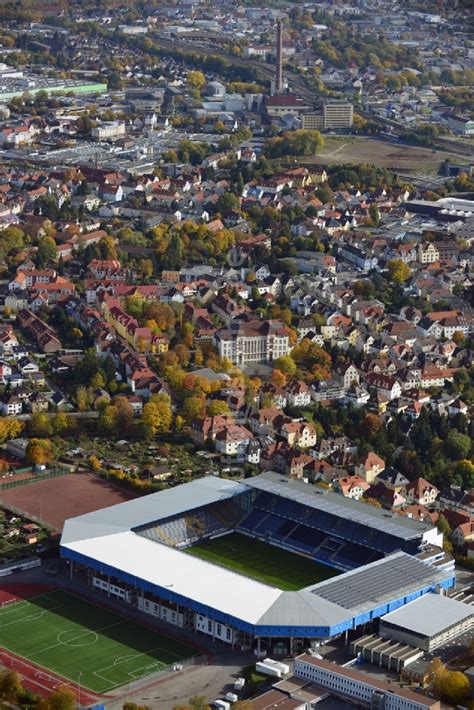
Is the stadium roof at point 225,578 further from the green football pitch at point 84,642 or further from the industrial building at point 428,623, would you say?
the green football pitch at point 84,642

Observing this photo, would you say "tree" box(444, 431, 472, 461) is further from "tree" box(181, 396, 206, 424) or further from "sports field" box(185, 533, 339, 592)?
"sports field" box(185, 533, 339, 592)

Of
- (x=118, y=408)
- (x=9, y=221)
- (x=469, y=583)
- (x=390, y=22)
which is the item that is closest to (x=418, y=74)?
(x=390, y=22)

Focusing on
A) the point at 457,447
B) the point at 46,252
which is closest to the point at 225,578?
the point at 457,447

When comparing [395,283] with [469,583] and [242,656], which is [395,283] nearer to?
[469,583]

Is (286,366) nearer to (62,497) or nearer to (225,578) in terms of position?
Answer: (62,497)

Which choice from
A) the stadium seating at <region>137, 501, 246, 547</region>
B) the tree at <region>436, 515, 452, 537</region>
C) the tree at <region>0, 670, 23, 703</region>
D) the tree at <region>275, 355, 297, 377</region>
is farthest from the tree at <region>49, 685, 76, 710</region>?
the tree at <region>275, 355, 297, 377</region>

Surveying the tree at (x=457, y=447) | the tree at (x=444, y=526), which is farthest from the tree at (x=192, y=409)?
the tree at (x=444, y=526)
